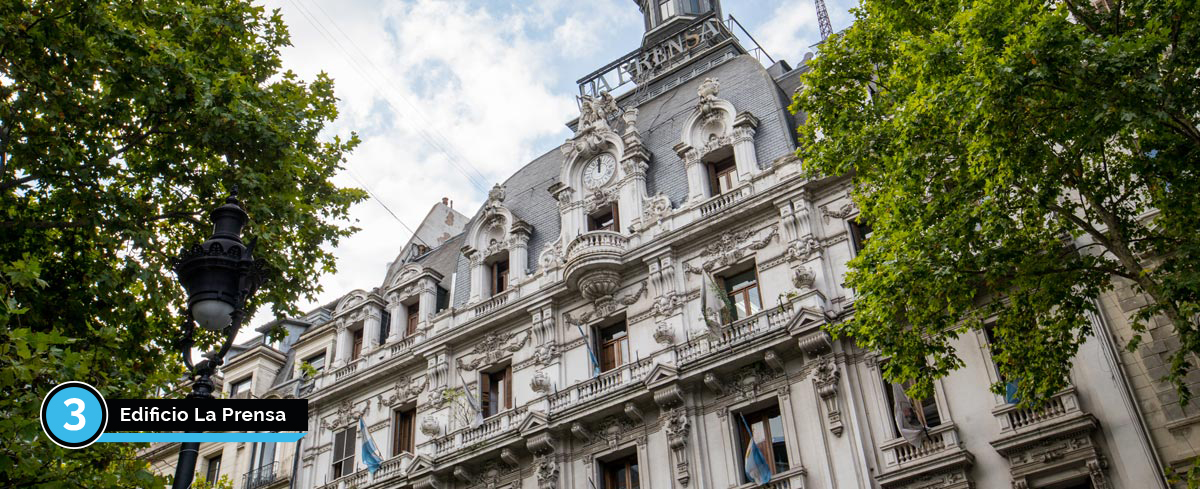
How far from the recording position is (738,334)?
25234 millimetres

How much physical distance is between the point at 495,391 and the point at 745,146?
419 inches

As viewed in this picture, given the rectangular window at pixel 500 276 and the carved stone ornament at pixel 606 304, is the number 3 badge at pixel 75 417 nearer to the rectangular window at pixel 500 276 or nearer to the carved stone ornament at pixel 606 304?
the carved stone ornament at pixel 606 304

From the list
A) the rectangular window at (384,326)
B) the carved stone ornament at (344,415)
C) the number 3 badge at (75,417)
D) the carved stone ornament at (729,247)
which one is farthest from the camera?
the rectangular window at (384,326)

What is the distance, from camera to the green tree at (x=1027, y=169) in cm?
1523

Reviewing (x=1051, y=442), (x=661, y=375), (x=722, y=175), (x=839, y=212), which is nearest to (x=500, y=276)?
(x=722, y=175)

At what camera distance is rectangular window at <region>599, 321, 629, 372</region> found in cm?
2794

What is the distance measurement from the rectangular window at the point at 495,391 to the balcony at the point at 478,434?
104 cm

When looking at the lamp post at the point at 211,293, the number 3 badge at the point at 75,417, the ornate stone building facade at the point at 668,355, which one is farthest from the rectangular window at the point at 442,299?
the number 3 badge at the point at 75,417

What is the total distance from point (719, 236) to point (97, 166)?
16.3 m

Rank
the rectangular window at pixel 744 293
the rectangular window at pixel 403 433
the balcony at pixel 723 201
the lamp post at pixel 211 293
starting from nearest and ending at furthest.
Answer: the lamp post at pixel 211 293 < the rectangular window at pixel 744 293 < the balcony at pixel 723 201 < the rectangular window at pixel 403 433

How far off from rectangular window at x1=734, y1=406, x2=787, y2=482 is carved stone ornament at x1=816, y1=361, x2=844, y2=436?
4.02 feet

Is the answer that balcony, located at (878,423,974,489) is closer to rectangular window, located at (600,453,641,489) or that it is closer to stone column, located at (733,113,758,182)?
rectangular window, located at (600,453,641,489)

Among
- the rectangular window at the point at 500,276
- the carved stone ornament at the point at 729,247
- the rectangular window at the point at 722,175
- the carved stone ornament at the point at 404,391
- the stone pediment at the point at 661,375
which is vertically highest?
the rectangular window at the point at 722,175

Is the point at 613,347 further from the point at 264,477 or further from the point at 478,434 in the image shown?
the point at 264,477
